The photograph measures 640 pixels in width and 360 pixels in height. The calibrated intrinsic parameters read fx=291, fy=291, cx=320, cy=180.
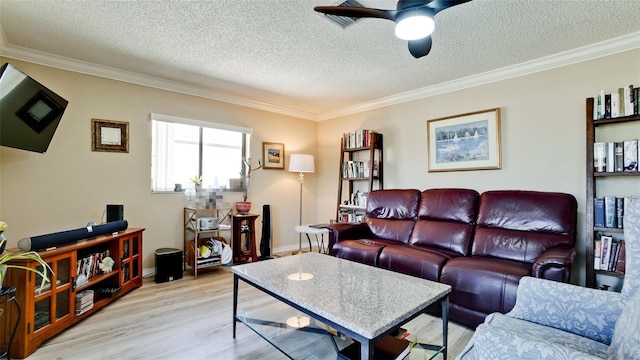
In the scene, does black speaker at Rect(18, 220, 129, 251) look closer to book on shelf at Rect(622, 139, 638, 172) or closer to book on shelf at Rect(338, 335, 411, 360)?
book on shelf at Rect(338, 335, 411, 360)

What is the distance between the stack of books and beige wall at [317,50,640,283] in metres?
3.51

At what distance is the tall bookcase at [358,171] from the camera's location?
4.11 metres

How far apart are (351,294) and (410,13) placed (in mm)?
1586

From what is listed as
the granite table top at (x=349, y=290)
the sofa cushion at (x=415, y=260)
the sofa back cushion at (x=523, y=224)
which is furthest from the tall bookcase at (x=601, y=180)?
the granite table top at (x=349, y=290)

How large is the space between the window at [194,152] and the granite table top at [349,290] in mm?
2163

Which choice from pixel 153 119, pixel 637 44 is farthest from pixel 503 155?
pixel 153 119

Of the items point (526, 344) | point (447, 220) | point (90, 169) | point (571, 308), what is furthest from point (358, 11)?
point (90, 169)

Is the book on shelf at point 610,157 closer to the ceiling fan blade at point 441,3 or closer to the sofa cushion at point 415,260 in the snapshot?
the sofa cushion at point 415,260

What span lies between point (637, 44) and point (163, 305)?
467cm

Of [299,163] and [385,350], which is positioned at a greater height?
[299,163]

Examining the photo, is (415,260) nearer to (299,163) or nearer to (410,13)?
(410,13)

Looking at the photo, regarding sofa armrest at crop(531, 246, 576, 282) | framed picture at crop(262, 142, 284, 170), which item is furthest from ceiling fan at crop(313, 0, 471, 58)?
framed picture at crop(262, 142, 284, 170)

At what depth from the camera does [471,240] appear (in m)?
2.80

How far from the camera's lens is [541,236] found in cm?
245
